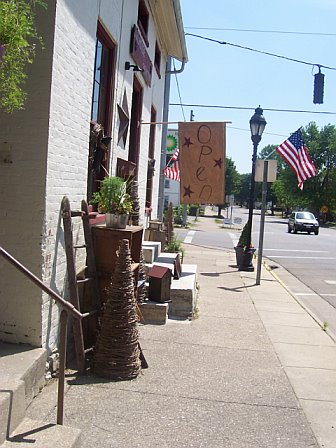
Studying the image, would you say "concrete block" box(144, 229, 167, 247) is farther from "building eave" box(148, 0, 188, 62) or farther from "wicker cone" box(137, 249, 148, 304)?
"building eave" box(148, 0, 188, 62)

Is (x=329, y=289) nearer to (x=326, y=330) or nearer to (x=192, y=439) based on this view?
(x=326, y=330)

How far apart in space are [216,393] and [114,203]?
2.36 meters

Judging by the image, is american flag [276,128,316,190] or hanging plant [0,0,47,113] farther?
american flag [276,128,316,190]

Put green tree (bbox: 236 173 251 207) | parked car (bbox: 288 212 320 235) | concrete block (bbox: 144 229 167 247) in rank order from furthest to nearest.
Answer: green tree (bbox: 236 173 251 207) → parked car (bbox: 288 212 320 235) → concrete block (bbox: 144 229 167 247)

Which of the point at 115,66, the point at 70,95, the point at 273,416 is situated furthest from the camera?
the point at 115,66

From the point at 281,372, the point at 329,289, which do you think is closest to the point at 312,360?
the point at 281,372

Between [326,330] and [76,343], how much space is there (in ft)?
13.8

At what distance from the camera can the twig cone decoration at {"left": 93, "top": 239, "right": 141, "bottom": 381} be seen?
186 inches

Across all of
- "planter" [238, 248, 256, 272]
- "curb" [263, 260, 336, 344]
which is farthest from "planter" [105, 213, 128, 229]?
"planter" [238, 248, 256, 272]

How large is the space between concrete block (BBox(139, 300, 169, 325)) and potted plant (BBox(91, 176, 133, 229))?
159 centimetres

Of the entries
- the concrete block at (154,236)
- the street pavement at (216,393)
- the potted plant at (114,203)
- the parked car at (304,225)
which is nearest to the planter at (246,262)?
the concrete block at (154,236)

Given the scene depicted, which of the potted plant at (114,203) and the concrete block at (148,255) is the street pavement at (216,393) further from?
the concrete block at (148,255)

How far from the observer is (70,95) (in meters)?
4.99

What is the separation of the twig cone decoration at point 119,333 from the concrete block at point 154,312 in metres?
2.09
